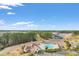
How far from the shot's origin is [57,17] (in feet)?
2.93

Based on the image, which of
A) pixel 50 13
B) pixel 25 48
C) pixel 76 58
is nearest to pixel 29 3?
pixel 50 13

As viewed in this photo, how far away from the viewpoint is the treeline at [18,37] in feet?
2.88

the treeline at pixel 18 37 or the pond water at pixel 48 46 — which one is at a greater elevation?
the treeline at pixel 18 37

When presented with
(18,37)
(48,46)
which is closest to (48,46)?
(48,46)

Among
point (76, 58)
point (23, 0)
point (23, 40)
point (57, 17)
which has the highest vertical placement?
point (23, 0)

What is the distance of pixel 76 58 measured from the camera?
34.0 inches

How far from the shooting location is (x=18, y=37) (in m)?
0.88

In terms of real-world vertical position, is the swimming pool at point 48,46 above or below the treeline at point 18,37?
below

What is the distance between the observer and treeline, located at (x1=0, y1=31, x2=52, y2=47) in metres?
0.88

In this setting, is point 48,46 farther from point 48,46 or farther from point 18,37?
point 18,37

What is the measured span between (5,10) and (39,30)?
0.26 metres

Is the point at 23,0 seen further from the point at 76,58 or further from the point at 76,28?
the point at 76,58

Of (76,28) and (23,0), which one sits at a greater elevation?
(23,0)

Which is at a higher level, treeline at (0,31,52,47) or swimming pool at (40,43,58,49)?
treeline at (0,31,52,47)
